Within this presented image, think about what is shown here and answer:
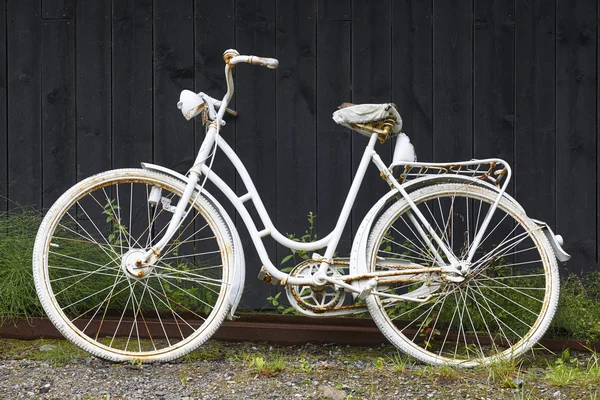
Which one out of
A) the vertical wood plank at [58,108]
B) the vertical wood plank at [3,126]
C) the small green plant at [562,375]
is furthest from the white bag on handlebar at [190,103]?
the small green plant at [562,375]

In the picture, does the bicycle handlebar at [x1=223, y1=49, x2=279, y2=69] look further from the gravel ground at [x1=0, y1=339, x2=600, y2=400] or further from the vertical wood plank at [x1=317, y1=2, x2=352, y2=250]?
the gravel ground at [x1=0, y1=339, x2=600, y2=400]

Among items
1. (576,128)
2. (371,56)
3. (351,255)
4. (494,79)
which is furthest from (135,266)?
(576,128)

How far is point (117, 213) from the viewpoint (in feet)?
13.7

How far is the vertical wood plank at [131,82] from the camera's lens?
162 inches

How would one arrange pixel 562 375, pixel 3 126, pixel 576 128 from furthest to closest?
pixel 3 126 < pixel 576 128 < pixel 562 375

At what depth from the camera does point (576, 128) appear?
158 inches

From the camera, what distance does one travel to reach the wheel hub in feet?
10.3

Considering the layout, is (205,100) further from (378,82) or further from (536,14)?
(536,14)

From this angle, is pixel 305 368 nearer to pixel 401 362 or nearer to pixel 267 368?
pixel 267 368

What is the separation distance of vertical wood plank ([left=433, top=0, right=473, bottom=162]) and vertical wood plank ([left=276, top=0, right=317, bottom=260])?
0.68 m

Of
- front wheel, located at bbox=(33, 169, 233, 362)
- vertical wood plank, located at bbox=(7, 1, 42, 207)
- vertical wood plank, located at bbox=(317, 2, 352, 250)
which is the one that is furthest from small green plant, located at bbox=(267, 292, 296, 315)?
vertical wood plank, located at bbox=(7, 1, 42, 207)

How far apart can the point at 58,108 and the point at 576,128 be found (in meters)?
2.91

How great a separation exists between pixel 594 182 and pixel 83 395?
2.87 m

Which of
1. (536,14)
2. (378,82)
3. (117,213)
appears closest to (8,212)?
(117,213)
